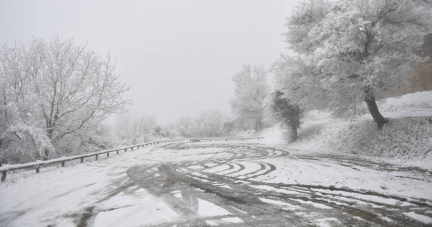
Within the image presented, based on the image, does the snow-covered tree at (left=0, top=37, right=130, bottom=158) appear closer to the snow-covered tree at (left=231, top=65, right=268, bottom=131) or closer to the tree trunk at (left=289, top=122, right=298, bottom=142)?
the tree trunk at (left=289, top=122, right=298, bottom=142)

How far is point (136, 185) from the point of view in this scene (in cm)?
730

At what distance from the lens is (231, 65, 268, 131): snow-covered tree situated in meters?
39.7

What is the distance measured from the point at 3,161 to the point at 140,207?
1358 cm

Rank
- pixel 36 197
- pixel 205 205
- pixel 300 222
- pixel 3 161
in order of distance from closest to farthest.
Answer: pixel 300 222
pixel 205 205
pixel 36 197
pixel 3 161

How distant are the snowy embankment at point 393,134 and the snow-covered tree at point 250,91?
20.8 meters

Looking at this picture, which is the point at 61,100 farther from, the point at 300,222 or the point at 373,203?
the point at 373,203

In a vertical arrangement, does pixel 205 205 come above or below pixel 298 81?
below

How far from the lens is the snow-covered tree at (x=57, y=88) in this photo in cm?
1271

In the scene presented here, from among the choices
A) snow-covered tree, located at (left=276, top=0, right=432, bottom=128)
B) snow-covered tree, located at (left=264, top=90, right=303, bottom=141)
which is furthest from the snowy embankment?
snow-covered tree, located at (left=264, top=90, right=303, bottom=141)

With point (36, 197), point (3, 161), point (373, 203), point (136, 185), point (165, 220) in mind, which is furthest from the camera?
point (3, 161)

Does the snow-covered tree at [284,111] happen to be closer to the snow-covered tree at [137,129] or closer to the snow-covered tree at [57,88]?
the snow-covered tree at [57,88]

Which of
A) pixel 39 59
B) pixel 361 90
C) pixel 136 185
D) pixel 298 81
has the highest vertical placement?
pixel 39 59

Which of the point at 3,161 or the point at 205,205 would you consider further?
the point at 3,161

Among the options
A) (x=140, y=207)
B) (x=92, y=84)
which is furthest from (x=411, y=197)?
(x=92, y=84)
